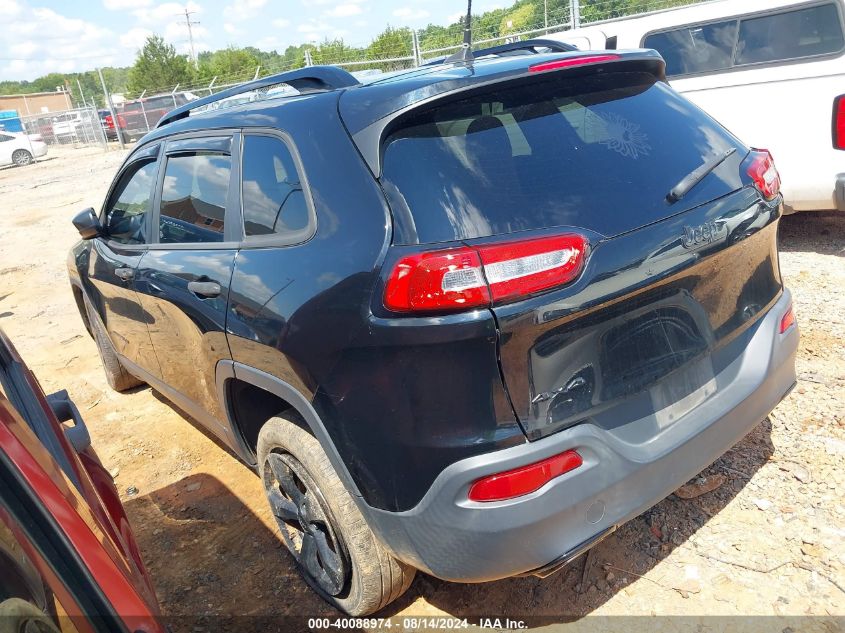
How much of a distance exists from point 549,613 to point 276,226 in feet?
5.63

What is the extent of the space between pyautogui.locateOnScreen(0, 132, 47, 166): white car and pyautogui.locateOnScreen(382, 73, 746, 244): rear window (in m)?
29.7

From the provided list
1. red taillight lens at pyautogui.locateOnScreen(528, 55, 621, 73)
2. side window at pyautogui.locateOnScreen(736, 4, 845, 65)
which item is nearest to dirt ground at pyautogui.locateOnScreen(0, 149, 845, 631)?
red taillight lens at pyautogui.locateOnScreen(528, 55, 621, 73)

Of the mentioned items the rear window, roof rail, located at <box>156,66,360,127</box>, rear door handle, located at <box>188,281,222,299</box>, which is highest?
roof rail, located at <box>156,66,360,127</box>

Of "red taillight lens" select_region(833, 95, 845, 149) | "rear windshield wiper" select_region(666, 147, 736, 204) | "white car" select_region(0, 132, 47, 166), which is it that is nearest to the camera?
"rear windshield wiper" select_region(666, 147, 736, 204)

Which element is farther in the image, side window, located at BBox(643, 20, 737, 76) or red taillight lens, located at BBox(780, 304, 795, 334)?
side window, located at BBox(643, 20, 737, 76)

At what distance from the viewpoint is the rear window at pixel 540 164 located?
188cm

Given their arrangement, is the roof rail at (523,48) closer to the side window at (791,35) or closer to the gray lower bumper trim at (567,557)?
the gray lower bumper trim at (567,557)

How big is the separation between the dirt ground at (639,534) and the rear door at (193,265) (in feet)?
1.81

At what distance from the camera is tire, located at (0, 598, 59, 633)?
3.61 ft

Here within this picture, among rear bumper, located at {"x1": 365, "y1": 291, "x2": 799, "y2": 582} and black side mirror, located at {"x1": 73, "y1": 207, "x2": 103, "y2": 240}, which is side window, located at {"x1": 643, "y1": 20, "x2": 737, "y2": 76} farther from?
black side mirror, located at {"x1": 73, "y1": 207, "x2": 103, "y2": 240}

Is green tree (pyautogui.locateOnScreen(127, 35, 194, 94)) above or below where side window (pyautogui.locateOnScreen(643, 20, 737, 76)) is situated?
above

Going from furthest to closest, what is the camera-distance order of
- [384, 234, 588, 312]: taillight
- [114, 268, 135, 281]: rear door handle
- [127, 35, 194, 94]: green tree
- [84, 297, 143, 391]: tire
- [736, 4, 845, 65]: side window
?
[127, 35, 194, 94]: green tree, [736, 4, 845, 65]: side window, [84, 297, 143, 391]: tire, [114, 268, 135, 281]: rear door handle, [384, 234, 588, 312]: taillight

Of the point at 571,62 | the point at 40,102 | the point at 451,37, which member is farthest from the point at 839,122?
the point at 40,102

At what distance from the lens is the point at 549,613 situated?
7.93 feet
